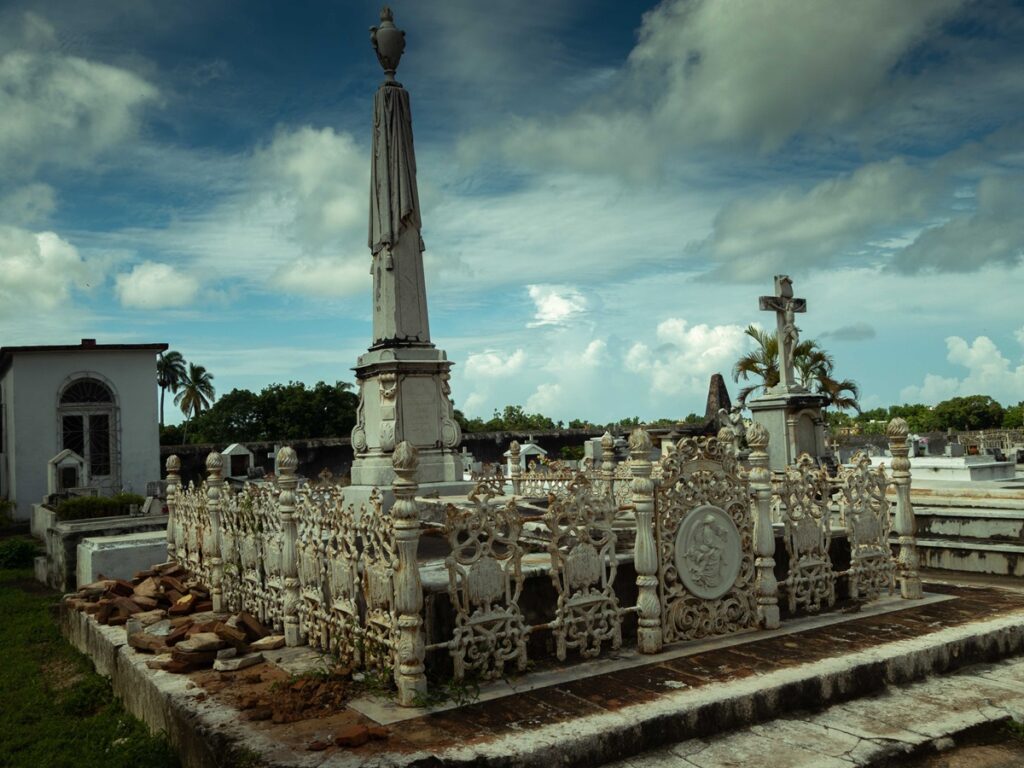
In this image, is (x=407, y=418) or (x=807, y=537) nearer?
(x=807, y=537)

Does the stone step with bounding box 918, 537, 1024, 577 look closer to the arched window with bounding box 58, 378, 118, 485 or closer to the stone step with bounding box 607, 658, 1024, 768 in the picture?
the stone step with bounding box 607, 658, 1024, 768

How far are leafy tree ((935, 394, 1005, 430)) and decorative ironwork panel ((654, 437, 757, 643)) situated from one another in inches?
2465

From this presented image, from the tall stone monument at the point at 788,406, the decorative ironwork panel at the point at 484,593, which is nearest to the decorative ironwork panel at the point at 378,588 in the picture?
the decorative ironwork panel at the point at 484,593

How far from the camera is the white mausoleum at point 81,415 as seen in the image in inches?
948

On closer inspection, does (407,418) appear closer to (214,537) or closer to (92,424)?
(214,537)

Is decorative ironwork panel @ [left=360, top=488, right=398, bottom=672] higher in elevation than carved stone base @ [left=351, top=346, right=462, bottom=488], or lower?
lower

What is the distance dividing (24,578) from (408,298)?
353 inches

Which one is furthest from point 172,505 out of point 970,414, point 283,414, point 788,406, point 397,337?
point 970,414

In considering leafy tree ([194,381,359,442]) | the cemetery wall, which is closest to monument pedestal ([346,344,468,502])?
the cemetery wall

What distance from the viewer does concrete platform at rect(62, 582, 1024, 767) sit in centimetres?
406

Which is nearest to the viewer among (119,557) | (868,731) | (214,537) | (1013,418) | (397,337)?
(868,731)

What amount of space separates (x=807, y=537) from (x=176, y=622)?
229 inches

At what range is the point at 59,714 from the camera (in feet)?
20.2

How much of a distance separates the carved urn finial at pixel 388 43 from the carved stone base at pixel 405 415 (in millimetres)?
4045
